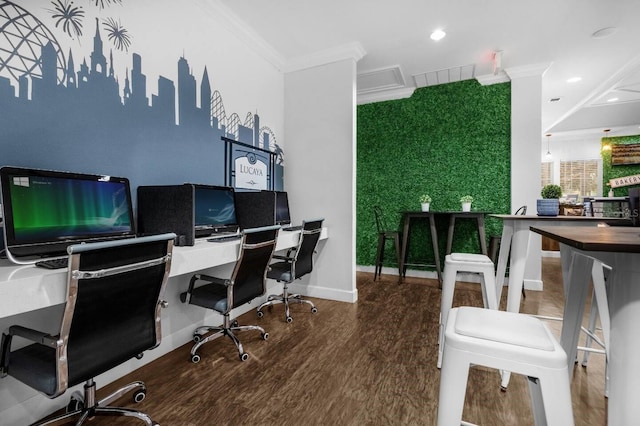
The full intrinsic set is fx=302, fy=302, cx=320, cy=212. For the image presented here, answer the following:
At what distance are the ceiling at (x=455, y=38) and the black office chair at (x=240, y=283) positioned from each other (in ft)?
6.99

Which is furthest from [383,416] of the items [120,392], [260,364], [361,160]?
[361,160]

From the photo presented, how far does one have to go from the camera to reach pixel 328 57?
3.55 m

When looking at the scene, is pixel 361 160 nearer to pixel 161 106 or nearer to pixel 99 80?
pixel 161 106

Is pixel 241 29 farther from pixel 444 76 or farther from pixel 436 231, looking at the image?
pixel 436 231

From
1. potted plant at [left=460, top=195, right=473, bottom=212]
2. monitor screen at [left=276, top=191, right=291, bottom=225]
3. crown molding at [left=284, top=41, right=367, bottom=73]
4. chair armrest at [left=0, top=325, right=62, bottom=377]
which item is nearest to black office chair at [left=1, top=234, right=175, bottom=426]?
chair armrest at [left=0, top=325, right=62, bottom=377]

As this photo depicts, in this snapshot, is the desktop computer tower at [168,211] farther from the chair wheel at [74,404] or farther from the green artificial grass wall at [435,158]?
the green artificial grass wall at [435,158]

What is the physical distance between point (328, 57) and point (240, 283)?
110 inches

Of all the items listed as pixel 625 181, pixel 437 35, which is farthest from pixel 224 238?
pixel 625 181

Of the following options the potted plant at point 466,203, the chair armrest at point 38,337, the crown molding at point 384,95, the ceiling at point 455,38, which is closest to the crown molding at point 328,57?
the ceiling at point 455,38

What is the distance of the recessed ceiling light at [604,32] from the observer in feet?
10.2

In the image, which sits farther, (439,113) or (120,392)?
(439,113)

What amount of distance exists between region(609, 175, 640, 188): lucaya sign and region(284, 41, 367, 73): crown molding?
748 cm

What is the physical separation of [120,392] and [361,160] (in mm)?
4303

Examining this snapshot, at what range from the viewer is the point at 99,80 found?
188 centimetres
